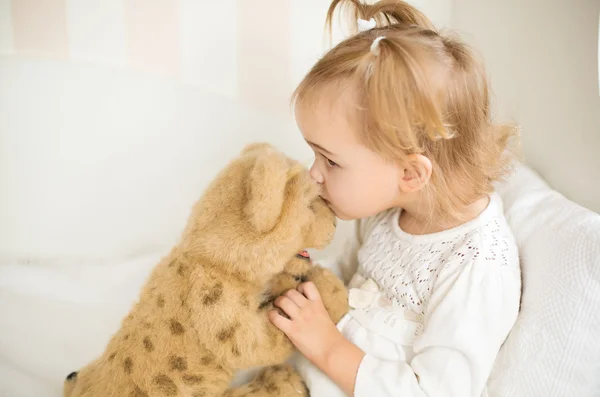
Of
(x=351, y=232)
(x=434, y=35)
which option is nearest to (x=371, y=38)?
(x=434, y=35)

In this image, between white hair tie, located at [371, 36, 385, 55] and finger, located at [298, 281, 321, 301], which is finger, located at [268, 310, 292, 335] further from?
white hair tie, located at [371, 36, 385, 55]

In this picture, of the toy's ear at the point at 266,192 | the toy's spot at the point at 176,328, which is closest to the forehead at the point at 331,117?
the toy's ear at the point at 266,192

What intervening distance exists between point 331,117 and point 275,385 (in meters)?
0.44

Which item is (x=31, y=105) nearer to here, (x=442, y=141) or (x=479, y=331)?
(x=442, y=141)

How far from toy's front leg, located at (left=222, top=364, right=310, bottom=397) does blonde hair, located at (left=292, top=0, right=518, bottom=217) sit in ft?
1.23

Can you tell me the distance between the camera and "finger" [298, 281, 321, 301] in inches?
35.6

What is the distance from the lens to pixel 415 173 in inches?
35.3

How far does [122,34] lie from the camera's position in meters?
1.31

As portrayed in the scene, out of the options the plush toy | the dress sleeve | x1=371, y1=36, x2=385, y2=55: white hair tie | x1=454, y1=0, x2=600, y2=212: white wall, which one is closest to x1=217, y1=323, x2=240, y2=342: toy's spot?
the plush toy

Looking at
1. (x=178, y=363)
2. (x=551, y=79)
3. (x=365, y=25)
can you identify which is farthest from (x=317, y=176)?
(x=551, y=79)

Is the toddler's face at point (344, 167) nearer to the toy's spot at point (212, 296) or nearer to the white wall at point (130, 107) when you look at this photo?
the toy's spot at point (212, 296)

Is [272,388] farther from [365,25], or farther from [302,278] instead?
[365,25]

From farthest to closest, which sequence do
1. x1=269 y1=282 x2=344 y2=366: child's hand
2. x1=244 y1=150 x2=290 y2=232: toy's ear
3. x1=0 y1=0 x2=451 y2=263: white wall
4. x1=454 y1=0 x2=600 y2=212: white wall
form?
x1=0 y1=0 x2=451 y2=263: white wall → x1=454 y1=0 x2=600 y2=212: white wall → x1=269 y1=282 x2=344 y2=366: child's hand → x1=244 y1=150 x2=290 y2=232: toy's ear

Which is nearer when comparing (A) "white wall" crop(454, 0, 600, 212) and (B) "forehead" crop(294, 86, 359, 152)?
(B) "forehead" crop(294, 86, 359, 152)
